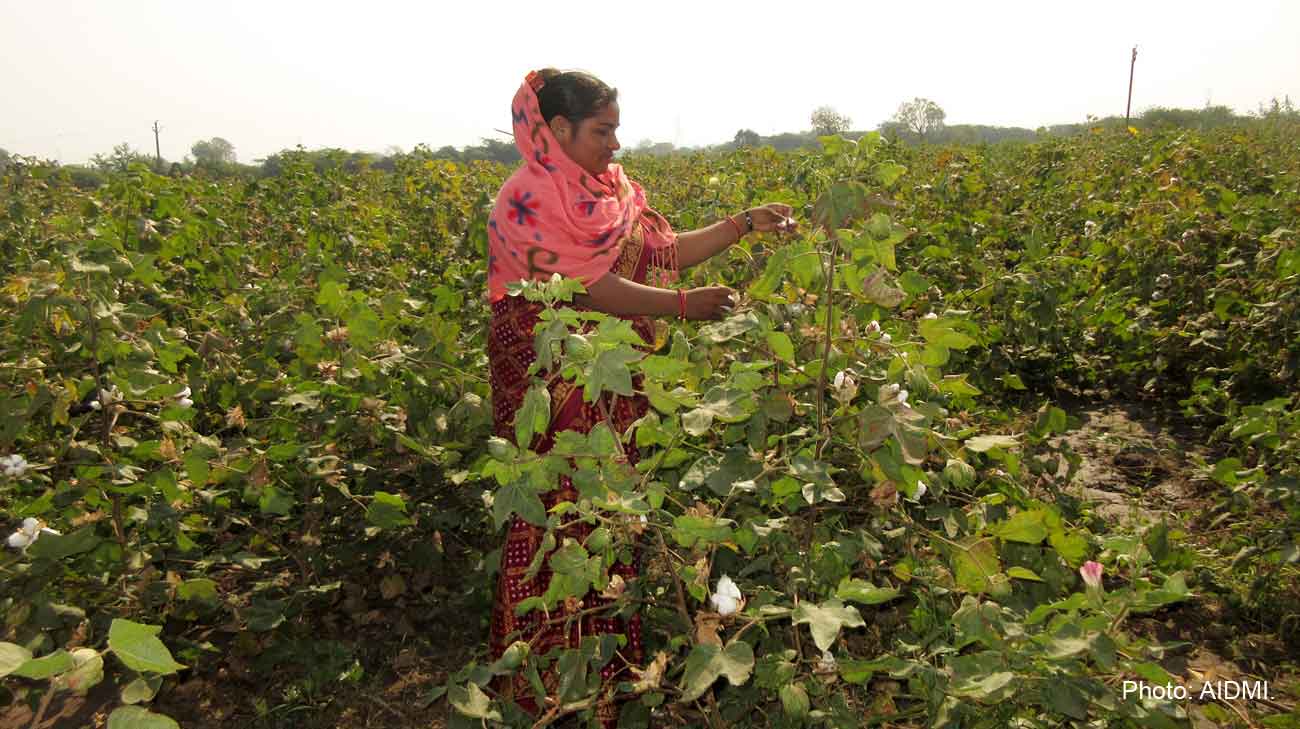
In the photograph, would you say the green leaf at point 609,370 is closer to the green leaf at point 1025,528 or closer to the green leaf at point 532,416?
the green leaf at point 532,416

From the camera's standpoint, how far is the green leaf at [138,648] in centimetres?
83

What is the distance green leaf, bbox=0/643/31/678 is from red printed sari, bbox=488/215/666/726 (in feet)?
4.30

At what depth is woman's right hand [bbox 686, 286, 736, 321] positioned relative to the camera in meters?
1.79

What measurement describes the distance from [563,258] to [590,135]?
324 mm

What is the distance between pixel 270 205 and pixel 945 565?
23.2 ft

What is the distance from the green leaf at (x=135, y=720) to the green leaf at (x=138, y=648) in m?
0.04

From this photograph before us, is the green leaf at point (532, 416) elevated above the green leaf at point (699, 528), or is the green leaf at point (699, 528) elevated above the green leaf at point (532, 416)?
the green leaf at point (532, 416)

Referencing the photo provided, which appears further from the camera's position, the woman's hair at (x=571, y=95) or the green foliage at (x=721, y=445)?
the woman's hair at (x=571, y=95)

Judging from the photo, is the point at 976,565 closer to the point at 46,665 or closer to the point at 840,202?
the point at 840,202

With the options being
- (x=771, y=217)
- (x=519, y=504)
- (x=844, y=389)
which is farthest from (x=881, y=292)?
(x=771, y=217)

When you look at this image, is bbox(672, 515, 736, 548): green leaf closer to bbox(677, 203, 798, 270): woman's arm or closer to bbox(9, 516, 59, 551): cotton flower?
bbox(677, 203, 798, 270): woman's arm

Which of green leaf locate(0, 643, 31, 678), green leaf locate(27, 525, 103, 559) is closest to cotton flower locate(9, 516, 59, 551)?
green leaf locate(27, 525, 103, 559)

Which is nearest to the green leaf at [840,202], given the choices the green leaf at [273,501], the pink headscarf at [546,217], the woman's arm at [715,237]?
the pink headscarf at [546,217]

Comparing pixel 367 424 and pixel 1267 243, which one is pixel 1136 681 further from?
pixel 1267 243
